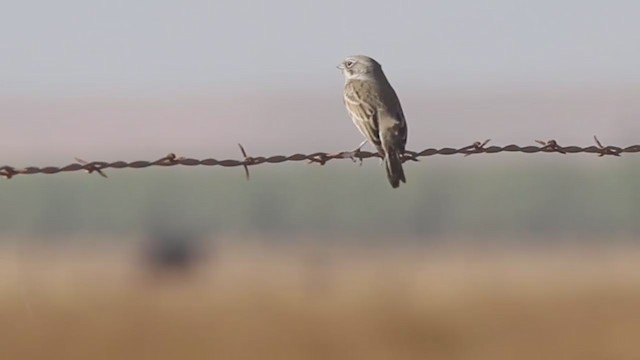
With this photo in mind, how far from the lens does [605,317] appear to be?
1284 inches

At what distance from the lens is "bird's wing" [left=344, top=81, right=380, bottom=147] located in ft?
Answer: 41.5

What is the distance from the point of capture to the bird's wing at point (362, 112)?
1264cm

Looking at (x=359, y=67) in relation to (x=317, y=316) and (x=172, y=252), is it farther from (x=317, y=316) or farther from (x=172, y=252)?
(x=172, y=252)

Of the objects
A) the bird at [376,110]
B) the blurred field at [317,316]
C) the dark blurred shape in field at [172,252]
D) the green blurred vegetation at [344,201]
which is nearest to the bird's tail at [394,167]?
the bird at [376,110]

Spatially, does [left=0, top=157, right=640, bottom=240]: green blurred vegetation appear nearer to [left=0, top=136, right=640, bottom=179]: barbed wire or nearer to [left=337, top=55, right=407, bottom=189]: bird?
[left=337, top=55, right=407, bottom=189]: bird

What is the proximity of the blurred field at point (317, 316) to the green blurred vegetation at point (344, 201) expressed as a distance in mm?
49440

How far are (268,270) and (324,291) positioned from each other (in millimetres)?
22656

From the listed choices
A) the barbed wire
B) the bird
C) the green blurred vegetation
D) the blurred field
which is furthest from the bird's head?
the green blurred vegetation

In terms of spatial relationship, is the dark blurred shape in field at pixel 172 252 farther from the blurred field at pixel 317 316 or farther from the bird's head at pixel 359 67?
the bird's head at pixel 359 67

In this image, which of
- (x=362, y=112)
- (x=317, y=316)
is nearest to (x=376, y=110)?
(x=362, y=112)

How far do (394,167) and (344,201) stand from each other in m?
115

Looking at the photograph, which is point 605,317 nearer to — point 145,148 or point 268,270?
point 268,270

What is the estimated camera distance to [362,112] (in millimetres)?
13141

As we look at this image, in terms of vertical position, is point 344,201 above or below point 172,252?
above
